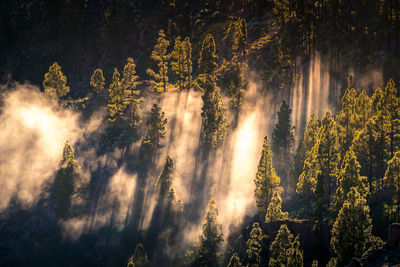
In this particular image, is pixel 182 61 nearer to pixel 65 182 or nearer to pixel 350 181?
pixel 65 182

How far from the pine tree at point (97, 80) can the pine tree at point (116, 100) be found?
335 inches

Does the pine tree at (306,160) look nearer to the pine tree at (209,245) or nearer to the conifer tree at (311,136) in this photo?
the conifer tree at (311,136)

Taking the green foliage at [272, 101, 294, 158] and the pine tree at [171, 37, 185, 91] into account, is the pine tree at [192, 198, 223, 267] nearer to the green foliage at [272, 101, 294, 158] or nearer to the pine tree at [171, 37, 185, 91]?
the green foliage at [272, 101, 294, 158]

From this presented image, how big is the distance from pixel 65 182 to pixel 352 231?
57809 millimetres

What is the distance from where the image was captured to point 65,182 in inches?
3017

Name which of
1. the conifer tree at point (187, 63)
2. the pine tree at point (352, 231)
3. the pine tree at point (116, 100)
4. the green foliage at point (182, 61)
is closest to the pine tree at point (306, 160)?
the pine tree at point (352, 231)

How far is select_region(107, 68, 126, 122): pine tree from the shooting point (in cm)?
9206

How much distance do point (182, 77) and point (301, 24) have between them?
33778 mm

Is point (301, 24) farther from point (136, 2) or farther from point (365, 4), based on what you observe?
point (136, 2)

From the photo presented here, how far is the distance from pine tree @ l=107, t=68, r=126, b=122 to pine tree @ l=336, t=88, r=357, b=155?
179 ft

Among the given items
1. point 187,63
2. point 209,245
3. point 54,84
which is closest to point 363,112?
point 209,245

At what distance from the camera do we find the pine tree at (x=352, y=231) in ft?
130

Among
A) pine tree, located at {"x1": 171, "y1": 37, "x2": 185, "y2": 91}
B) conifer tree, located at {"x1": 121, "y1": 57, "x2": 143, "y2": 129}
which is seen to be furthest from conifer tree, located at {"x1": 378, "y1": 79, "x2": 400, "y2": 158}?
pine tree, located at {"x1": 171, "y1": 37, "x2": 185, "y2": 91}

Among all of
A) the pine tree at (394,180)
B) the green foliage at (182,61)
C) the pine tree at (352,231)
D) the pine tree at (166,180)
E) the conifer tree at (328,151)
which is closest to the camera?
the pine tree at (352,231)
